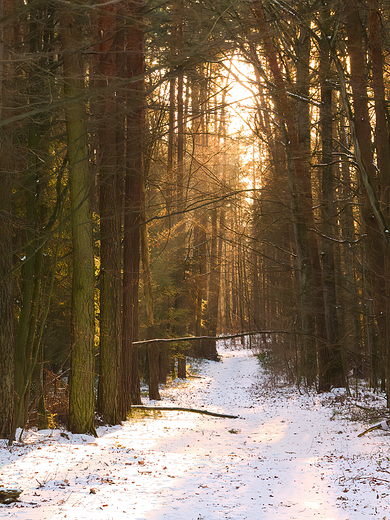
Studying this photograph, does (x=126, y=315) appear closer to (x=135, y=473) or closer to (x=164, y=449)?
(x=164, y=449)

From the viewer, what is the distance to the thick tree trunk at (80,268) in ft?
29.9

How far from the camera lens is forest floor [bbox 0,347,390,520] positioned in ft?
17.5

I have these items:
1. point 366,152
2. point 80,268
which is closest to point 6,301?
point 80,268

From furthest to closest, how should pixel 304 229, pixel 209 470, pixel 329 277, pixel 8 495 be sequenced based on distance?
1. pixel 304 229
2. pixel 329 277
3. pixel 209 470
4. pixel 8 495

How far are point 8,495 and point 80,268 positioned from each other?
458 centimetres

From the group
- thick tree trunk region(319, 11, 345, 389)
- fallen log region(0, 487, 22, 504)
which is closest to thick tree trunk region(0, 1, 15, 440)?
fallen log region(0, 487, 22, 504)

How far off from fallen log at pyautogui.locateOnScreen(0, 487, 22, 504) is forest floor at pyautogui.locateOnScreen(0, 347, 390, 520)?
0.08 metres

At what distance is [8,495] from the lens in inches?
211

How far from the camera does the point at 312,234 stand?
1548 cm

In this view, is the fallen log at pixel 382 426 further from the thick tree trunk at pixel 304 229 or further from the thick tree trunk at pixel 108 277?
the thick tree trunk at pixel 108 277

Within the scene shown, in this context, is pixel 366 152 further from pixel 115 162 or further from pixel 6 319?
pixel 6 319

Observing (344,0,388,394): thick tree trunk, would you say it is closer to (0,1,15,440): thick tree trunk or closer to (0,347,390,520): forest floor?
(0,347,390,520): forest floor

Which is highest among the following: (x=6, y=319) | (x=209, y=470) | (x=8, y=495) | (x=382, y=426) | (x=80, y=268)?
(x=80, y=268)

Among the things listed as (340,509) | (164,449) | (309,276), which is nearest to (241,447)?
(164,449)
